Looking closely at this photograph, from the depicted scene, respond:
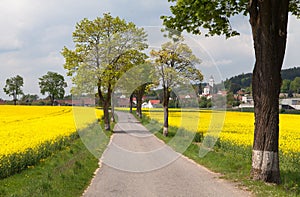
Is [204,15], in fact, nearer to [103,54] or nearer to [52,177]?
[52,177]

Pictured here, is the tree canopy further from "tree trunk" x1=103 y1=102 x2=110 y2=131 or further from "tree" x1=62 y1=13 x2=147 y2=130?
"tree trunk" x1=103 y1=102 x2=110 y2=131

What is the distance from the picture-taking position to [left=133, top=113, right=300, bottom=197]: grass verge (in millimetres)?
8617

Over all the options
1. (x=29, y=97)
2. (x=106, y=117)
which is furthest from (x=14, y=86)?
(x=106, y=117)

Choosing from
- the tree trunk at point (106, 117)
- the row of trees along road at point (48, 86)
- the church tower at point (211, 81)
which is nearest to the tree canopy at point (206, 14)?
the church tower at point (211, 81)

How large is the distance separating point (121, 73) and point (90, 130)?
581 cm

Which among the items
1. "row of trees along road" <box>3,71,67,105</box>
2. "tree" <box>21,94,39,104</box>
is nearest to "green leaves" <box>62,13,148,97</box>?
"row of trees along road" <box>3,71,67,105</box>

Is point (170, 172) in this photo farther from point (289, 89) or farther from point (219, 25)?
point (289, 89)

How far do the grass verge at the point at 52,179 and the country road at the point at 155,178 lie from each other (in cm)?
36

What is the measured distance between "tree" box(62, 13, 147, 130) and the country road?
9.59 meters

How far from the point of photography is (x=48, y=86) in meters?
94.3

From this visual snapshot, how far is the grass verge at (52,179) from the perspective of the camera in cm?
818

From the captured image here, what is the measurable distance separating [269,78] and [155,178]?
4.41 metres

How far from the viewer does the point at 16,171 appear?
11.0 m

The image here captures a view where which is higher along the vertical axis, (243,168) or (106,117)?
(106,117)
